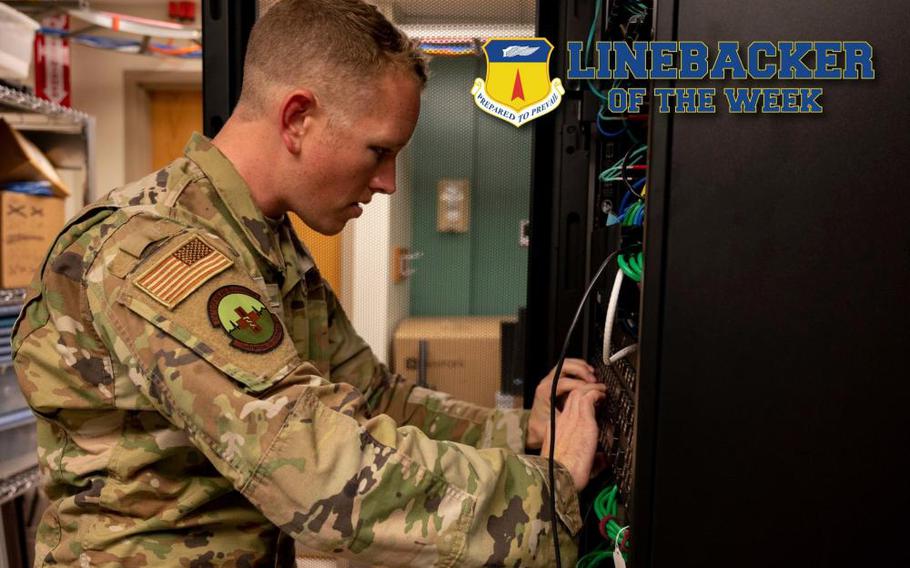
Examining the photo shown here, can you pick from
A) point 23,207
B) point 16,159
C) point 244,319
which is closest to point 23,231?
point 23,207

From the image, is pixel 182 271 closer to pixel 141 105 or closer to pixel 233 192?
pixel 233 192

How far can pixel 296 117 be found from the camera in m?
0.87

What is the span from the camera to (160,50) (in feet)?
11.3

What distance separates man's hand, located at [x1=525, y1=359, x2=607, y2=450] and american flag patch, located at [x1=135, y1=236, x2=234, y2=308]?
46 centimetres

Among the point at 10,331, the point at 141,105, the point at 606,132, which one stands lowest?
the point at 10,331

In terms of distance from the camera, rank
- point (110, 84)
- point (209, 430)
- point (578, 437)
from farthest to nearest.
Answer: point (110, 84), point (578, 437), point (209, 430)

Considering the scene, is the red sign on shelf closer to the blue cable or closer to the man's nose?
the man's nose

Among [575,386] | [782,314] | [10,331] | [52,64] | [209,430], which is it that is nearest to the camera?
[782,314]

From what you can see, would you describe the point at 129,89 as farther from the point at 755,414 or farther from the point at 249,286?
the point at 755,414

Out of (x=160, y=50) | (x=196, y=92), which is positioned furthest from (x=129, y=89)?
(x=160, y=50)

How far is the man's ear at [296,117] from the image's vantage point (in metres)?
0.85

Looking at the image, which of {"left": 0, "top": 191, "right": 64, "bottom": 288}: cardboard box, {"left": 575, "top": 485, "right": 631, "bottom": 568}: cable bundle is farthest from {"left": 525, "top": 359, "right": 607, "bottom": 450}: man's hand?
{"left": 0, "top": 191, "right": 64, "bottom": 288}: cardboard box

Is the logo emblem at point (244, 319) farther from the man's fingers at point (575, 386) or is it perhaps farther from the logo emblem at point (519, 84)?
the logo emblem at point (519, 84)

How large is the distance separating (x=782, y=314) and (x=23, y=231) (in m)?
1.80
